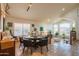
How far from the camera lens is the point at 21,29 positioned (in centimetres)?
306

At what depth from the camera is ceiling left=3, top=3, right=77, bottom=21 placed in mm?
2879

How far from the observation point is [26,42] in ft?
10.1

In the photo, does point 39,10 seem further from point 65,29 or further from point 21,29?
point 65,29

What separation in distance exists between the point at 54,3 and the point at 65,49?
3.25ft

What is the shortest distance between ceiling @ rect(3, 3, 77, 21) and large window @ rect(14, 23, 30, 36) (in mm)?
175

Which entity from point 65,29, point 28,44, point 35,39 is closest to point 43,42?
Answer: point 35,39

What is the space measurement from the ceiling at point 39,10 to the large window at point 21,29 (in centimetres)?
17

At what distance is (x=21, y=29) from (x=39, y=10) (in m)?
0.57

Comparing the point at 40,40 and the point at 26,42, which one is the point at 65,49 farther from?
the point at 26,42

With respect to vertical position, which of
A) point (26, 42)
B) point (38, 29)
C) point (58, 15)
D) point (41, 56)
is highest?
point (58, 15)

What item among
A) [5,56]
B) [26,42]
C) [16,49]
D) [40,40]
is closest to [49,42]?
[40,40]

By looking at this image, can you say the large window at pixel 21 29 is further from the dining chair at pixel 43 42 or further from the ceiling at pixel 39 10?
the dining chair at pixel 43 42

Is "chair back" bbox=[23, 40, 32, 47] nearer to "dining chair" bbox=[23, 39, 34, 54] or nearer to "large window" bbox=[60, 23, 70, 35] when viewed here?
"dining chair" bbox=[23, 39, 34, 54]

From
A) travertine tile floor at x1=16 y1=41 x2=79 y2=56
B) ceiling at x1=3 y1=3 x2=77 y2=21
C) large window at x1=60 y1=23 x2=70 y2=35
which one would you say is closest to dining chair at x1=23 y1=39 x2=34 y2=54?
travertine tile floor at x1=16 y1=41 x2=79 y2=56
